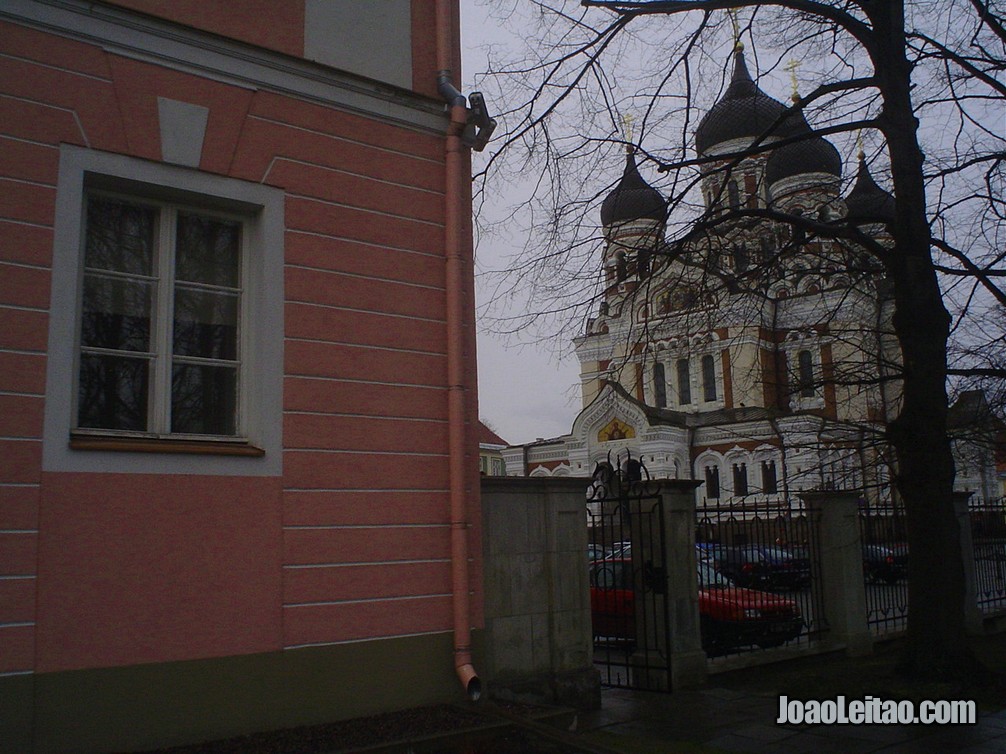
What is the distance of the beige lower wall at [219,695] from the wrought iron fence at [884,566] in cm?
835

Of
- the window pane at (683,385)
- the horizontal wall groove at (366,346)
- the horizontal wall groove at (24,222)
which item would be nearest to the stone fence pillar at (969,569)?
the horizontal wall groove at (366,346)

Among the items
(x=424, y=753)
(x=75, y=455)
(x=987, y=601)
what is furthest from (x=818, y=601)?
(x=75, y=455)

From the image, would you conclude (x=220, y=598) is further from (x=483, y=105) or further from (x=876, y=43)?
(x=876, y=43)

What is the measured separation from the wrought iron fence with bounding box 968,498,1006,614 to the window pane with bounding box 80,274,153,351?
14459 millimetres

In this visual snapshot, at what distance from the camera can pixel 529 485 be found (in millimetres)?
8461

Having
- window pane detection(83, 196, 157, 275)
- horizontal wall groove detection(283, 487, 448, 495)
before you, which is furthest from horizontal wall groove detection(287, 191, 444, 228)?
horizontal wall groove detection(283, 487, 448, 495)

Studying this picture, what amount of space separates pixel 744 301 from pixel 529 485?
548 cm

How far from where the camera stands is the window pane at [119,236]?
6.15 metres

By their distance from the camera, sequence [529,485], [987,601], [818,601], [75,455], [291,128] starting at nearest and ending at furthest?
[75,455] < [291,128] < [529,485] < [818,601] < [987,601]

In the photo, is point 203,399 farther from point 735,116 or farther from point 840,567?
point 840,567

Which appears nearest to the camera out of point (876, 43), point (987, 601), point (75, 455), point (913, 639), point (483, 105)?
point (75, 455)

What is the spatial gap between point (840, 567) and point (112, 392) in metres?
9.75

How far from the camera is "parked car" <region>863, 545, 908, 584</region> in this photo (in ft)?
45.2

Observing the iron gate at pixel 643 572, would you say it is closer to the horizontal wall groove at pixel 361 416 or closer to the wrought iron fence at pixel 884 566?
the horizontal wall groove at pixel 361 416
